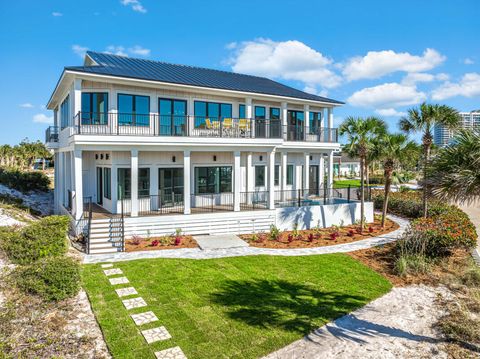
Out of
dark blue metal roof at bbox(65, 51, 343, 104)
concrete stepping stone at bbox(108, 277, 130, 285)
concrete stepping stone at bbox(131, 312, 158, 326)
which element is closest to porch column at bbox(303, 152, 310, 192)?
dark blue metal roof at bbox(65, 51, 343, 104)

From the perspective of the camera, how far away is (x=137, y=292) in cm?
991

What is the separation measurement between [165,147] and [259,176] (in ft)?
26.5

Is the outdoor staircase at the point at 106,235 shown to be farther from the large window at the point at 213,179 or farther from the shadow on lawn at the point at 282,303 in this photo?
the shadow on lawn at the point at 282,303

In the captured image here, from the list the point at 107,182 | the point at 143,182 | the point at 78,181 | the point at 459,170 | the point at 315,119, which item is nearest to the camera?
the point at 459,170

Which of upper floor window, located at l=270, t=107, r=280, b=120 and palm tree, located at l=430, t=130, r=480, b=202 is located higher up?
upper floor window, located at l=270, t=107, r=280, b=120

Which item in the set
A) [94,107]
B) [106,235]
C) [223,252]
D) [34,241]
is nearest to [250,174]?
[223,252]

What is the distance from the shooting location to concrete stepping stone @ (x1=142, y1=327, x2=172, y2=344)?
7391 millimetres

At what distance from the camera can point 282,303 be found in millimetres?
9539

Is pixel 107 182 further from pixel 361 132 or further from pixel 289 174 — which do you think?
pixel 361 132

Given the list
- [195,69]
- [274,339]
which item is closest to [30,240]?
[274,339]

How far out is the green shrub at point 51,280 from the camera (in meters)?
9.03

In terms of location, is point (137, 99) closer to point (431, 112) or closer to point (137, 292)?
point (137, 292)

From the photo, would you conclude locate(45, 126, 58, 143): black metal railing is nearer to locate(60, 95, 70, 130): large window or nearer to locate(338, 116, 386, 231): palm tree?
locate(60, 95, 70, 130): large window

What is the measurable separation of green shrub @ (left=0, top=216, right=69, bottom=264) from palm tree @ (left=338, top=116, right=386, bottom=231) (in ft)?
48.3
